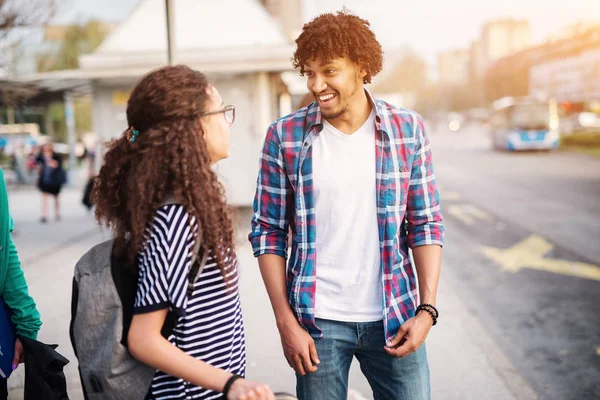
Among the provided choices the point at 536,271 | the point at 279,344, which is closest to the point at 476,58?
the point at 536,271

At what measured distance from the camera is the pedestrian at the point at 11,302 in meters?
2.30

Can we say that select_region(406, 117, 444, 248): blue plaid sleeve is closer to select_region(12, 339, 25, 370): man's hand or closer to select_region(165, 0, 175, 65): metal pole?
select_region(12, 339, 25, 370): man's hand

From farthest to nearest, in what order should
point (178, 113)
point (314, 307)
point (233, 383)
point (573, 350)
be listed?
point (573, 350) < point (314, 307) < point (178, 113) < point (233, 383)

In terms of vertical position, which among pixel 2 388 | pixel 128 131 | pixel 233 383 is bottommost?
pixel 2 388

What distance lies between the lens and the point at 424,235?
7.11 feet

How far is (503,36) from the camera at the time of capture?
140250 mm

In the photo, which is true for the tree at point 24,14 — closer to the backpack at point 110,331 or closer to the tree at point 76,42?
the backpack at point 110,331

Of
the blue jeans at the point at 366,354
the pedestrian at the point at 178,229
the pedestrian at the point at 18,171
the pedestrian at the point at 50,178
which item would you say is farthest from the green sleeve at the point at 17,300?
the pedestrian at the point at 18,171

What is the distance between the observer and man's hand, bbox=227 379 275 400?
4.95 ft

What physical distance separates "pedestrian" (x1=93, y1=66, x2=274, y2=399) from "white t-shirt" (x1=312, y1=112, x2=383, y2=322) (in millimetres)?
413

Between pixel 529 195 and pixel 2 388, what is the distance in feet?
43.6

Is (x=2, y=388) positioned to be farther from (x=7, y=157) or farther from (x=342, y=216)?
(x=7, y=157)

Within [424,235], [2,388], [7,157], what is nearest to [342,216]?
[424,235]

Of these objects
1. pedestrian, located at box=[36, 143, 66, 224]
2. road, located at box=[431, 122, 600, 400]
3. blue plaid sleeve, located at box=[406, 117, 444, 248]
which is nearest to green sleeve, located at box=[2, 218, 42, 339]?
blue plaid sleeve, located at box=[406, 117, 444, 248]
